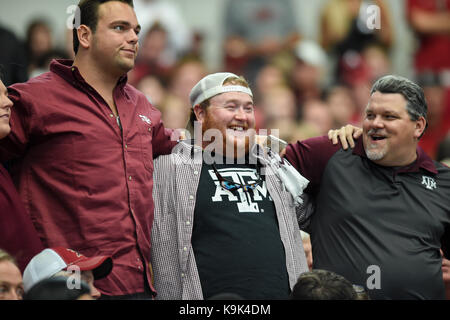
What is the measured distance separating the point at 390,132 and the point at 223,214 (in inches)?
41.9

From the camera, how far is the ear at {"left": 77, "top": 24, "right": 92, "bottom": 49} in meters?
3.60

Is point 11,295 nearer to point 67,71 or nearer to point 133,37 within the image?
point 67,71

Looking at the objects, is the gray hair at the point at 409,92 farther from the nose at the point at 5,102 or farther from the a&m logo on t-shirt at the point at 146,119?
the nose at the point at 5,102

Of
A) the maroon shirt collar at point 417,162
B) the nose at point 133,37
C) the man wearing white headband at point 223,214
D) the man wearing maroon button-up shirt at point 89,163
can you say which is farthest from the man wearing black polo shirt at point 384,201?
the nose at point 133,37

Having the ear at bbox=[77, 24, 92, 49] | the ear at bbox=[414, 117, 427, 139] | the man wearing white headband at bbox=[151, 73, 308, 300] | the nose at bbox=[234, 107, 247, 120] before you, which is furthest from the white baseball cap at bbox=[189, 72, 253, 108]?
the ear at bbox=[414, 117, 427, 139]

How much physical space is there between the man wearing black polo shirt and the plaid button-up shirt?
0.24 meters

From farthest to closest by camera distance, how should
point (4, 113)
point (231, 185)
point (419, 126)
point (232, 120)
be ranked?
point (419, 126) < point (232, 120) < point (231, 185) < point (4, 113)

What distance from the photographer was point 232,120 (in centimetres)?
387

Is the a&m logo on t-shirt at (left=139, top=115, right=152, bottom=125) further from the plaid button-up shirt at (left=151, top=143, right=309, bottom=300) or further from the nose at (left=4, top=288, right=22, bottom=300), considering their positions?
the nose at (left=4, top=288, right=22, bottom=300)

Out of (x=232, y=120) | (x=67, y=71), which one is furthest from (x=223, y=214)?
(x=67, y=71)

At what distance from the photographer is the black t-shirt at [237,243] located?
349 cm
